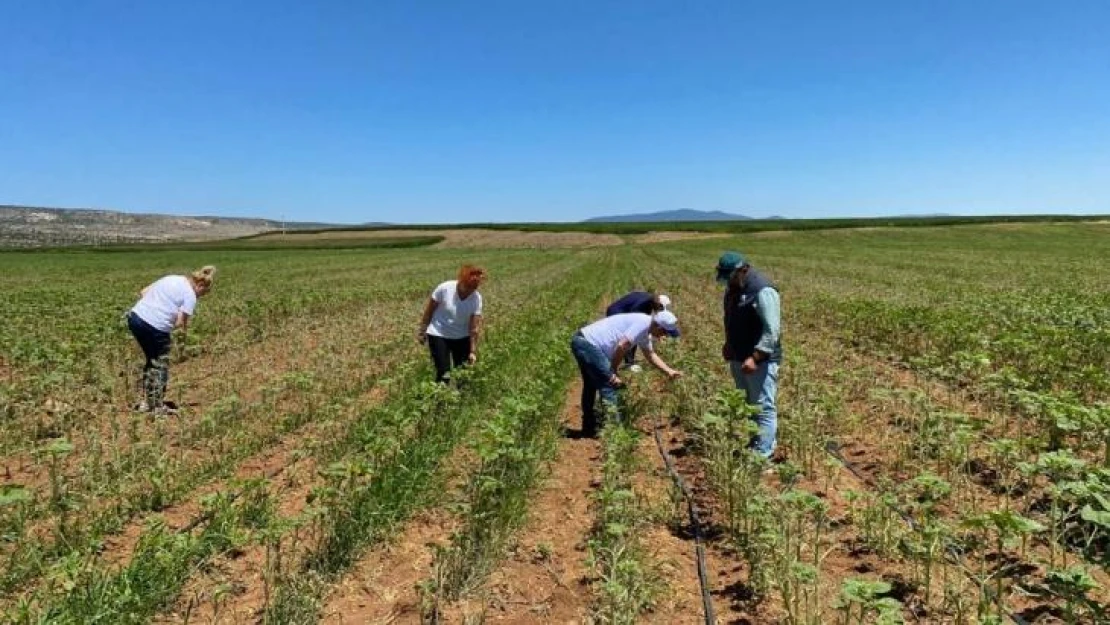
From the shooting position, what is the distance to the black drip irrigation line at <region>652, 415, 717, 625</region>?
13.2 ft

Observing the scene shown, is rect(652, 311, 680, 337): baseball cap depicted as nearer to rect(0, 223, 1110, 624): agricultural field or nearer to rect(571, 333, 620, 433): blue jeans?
rect(571, 333, 620, 433): blue jeans

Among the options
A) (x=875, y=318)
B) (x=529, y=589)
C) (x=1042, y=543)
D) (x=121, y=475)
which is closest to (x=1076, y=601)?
(x=1042, y=543)

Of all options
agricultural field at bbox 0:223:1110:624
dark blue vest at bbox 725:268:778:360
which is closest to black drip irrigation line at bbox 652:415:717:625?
agricultural field at bbox 0:223:1110:624

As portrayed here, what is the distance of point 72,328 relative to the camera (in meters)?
13.2

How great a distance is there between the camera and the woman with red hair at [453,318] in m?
7.84

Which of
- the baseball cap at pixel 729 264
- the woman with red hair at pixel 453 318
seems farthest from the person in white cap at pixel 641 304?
the woman with red hair at pixel 453 318

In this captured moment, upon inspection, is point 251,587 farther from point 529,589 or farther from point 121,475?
point 121,475

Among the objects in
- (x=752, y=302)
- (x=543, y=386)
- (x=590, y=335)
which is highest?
(x=752, y=302)

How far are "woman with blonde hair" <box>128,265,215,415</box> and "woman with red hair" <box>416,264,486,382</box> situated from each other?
2.63 m

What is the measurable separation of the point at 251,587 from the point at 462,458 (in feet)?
8.45

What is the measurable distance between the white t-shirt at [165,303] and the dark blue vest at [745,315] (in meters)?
5.84

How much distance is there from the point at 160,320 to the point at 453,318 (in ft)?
10.8

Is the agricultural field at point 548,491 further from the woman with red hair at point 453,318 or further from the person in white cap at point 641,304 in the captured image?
the person in white cap at point 641,304

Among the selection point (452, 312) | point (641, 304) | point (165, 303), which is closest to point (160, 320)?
point (165, 303)
